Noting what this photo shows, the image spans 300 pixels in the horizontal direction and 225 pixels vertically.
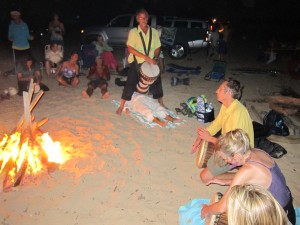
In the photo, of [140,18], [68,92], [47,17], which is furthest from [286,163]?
[47,17]

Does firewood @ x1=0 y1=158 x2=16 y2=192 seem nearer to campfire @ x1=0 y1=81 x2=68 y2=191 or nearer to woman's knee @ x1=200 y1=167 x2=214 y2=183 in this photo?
campfire @ x1=0 y1=81 x2=68 y2=191

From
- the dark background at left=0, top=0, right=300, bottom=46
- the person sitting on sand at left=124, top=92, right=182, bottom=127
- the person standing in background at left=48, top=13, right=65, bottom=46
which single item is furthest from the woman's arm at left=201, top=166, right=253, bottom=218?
the dark background at left=0, top=0, right=300, bottom=46

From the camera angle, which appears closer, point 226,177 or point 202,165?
point 226,177

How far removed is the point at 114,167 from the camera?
496cm

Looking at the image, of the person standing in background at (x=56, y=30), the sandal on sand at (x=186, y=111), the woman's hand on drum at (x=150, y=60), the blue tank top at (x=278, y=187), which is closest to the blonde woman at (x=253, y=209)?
the blue tank top at (x=278, y=187)

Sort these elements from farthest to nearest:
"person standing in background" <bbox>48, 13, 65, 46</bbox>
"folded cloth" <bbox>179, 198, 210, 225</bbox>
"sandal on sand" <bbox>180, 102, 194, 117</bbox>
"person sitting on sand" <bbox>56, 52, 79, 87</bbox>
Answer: "person standing in background" <bbox>48, 13, 65, 46</bbox>, "person sitting on sand" <bbox>56, 52, 79, 87</bbox>, "sandal on sand" <bbox>180, 102, 194, 117</bbox>, "folded cloth" <bbox>179, 198, 210, 225</bbox>

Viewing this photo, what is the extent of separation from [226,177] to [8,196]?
3269mm

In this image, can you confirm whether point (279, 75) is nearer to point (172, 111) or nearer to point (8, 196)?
point (172, 111)

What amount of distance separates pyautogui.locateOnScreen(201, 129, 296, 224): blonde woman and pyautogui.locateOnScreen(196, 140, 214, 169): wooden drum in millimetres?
1497

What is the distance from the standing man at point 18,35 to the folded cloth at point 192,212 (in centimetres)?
677

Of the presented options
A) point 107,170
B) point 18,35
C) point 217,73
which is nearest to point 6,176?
point 107,170

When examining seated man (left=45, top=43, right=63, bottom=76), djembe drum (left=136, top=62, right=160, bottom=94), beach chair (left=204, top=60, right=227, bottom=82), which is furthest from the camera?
beach chair (left=204, top=60, right=227, bottom=82)

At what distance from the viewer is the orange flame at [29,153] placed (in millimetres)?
4543

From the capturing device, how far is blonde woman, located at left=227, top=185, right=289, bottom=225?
69.3 inches
